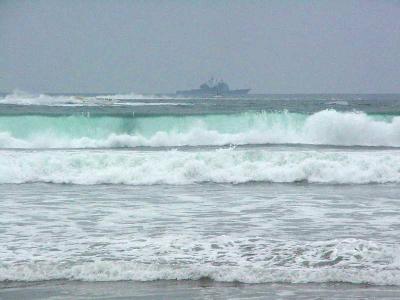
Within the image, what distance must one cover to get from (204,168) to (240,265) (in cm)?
876

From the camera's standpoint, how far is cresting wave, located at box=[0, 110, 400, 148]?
81.9 feet

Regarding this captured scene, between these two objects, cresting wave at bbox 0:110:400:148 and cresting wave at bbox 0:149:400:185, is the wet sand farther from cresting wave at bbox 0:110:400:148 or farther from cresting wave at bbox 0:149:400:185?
cresting wave at bbox 0:110:400:148

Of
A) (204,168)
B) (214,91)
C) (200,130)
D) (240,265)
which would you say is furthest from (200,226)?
(214,91)

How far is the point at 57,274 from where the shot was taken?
6645 mm

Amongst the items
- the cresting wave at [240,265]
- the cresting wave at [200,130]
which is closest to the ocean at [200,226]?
the cresting wave at [240,265]

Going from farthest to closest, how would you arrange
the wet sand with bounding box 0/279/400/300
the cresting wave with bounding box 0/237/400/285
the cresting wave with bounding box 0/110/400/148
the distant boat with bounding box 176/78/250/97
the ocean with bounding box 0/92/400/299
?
the distant boat with bounding box 176/78/250/97 → the cresting wave with bounding box 0/110/400/148 → the cresting wave with bounding box 0/237/400/285 → the ocean with bounding box 0/92/400/299 → the wet sand with bounding box 0/279/400/300

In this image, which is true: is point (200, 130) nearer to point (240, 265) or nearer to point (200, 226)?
point (200, 226)

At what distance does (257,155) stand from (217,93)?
347 ft

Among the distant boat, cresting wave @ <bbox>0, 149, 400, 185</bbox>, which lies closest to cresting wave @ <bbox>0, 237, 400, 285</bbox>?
cresting wave @ <bbox>0, 149, 400, 185</bbox>

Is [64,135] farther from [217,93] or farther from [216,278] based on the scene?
[217,93]

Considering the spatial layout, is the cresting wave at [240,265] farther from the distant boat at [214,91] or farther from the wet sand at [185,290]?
the distant boat at [214,91]

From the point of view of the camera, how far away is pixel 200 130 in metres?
26.2

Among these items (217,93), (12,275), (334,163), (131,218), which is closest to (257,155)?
(334,163)

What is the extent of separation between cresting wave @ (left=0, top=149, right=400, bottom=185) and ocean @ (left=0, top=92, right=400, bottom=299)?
0.10 feet
